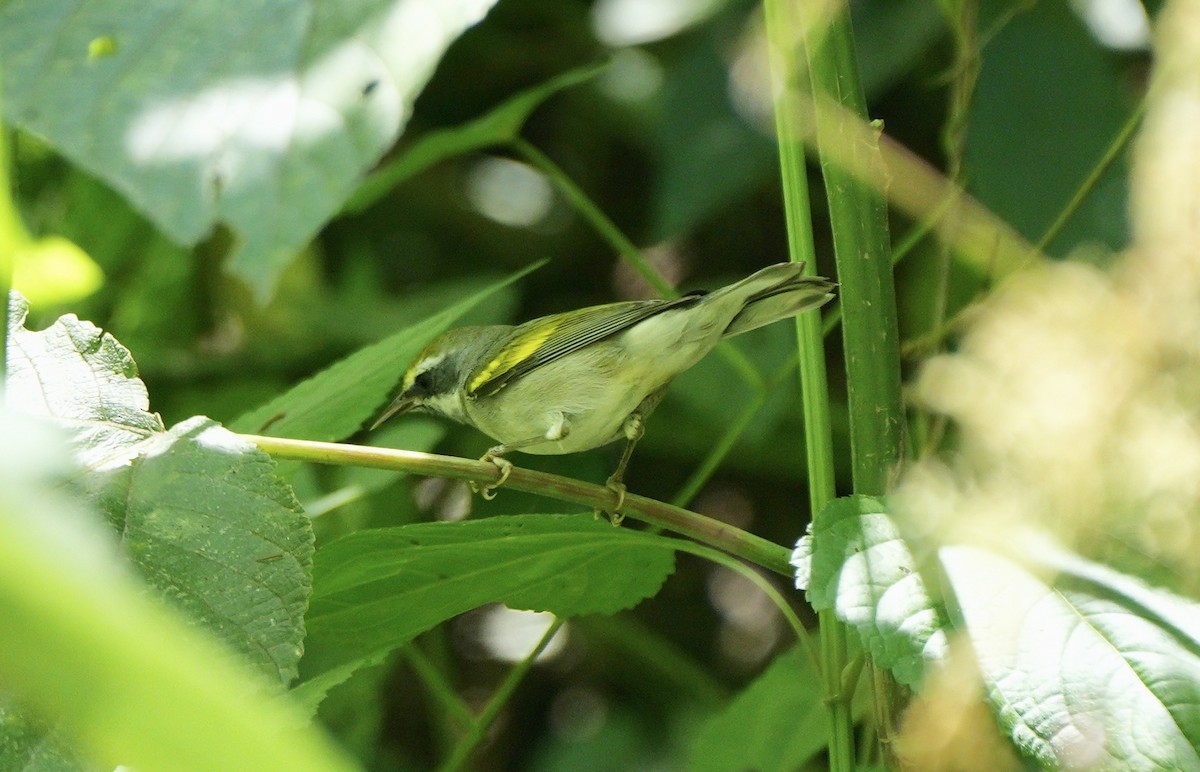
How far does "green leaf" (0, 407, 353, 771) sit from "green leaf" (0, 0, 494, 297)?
2.93ft

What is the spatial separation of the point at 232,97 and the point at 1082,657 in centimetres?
113

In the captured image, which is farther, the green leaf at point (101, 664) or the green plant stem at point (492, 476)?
the green plant stem at point (492, 476)

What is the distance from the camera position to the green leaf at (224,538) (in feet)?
4.00

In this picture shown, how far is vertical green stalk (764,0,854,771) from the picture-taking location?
1415 mm

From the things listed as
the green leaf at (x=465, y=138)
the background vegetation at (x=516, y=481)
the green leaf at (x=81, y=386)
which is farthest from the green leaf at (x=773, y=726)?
the green leaf at (x=465, y=138)

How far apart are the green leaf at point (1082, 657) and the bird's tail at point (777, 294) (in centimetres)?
49

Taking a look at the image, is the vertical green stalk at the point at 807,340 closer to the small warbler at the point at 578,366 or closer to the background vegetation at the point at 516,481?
the background vegetation at the point at 516,481

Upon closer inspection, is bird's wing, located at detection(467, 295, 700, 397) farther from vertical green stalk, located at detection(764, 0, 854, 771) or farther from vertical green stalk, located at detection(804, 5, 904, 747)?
vertical green stalk, located at detection(804, 5, 904, 747)

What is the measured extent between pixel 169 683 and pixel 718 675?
3315mm

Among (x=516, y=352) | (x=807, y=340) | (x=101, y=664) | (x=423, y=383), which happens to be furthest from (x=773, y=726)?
(x=101, y=664)

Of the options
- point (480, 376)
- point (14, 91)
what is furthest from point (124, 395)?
point (480, 376)

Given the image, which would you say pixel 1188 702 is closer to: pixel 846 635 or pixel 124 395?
pixel 846 635

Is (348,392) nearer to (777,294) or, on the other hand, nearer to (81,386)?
(81,386)

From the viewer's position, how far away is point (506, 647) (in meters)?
3.47
